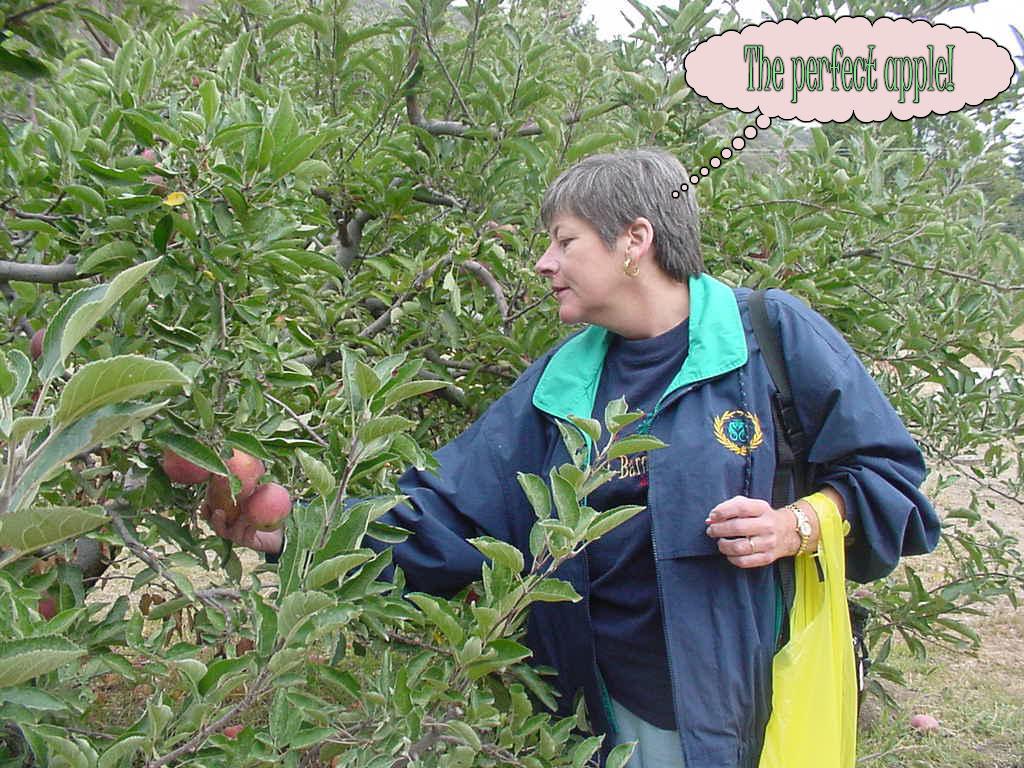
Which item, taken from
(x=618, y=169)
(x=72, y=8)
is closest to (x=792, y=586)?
(x=618, y=169)

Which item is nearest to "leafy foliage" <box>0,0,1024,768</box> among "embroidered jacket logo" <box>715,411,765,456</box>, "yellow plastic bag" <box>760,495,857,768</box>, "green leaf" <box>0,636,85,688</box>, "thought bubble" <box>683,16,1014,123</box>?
"green leaf" <box>0,636,85,688</box>

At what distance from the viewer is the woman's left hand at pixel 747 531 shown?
4.75ft

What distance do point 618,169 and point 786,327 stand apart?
0.41 m

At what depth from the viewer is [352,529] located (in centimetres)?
106

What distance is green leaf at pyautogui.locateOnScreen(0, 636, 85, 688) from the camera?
763 mm

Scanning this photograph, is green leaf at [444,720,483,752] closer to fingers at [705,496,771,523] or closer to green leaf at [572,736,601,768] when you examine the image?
green leaf at [572,736,601,768]

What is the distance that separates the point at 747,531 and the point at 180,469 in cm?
85

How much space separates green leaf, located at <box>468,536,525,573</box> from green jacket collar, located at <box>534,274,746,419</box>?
1.72 feet

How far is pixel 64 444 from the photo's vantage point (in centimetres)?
79

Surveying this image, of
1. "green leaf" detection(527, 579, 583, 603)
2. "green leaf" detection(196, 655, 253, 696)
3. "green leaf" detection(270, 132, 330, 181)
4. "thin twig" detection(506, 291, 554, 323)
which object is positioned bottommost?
"green leaf" detection(196, 655, 253, 696)

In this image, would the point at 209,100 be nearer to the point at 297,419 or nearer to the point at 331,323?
the point at 297,419

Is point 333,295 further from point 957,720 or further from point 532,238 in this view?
point 957,720

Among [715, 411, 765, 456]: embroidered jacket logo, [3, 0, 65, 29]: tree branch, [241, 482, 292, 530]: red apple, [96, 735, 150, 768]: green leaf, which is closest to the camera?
[96, 735, 150, 768]: green leaf

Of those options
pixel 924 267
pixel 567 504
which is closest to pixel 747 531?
pixel 567 504
